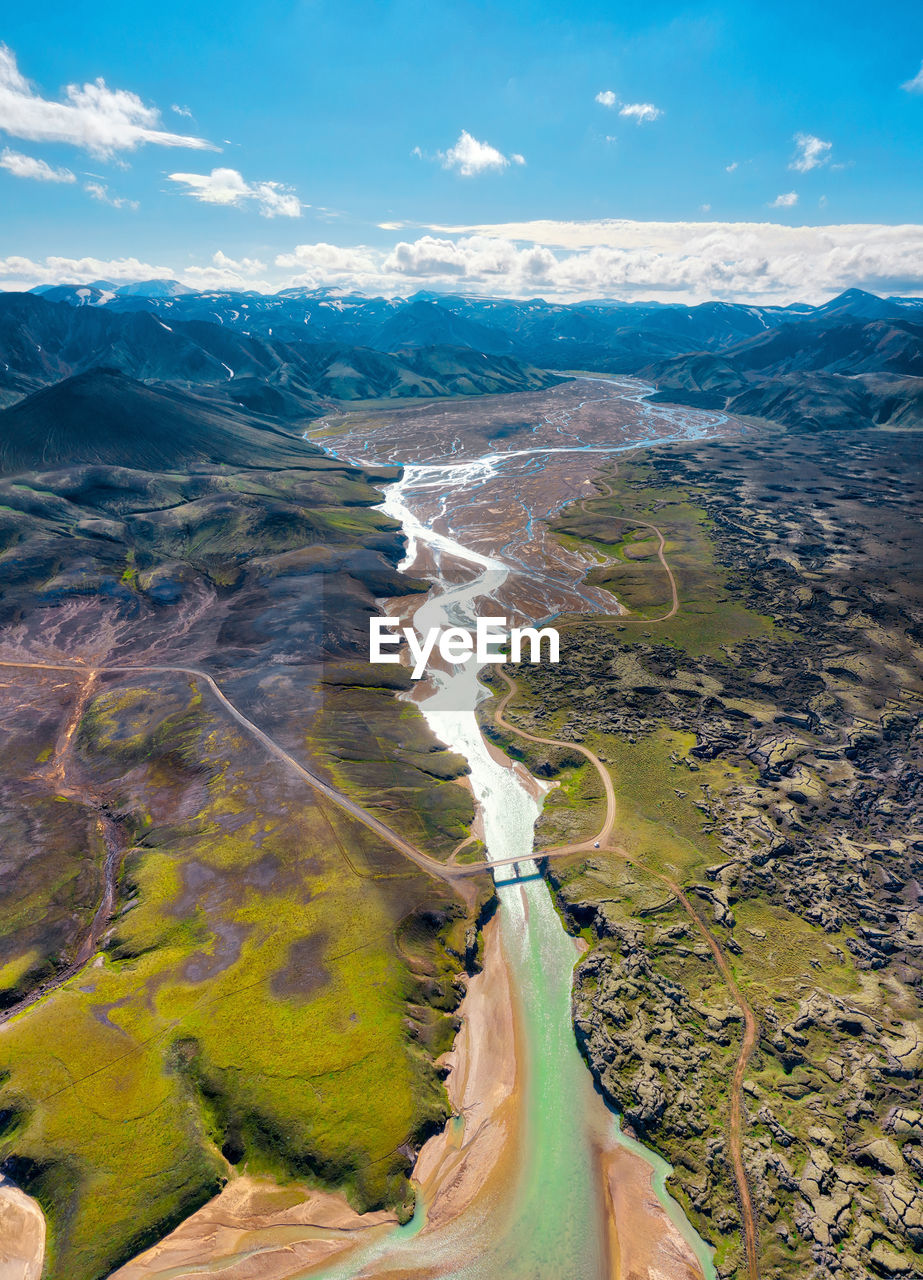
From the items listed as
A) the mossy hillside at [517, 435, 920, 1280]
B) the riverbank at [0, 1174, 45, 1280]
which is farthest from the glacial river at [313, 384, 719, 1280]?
the riverbank at [0, 1174, 45, 1280]

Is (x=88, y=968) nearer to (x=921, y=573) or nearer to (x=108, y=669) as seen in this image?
(x=108, y=669)

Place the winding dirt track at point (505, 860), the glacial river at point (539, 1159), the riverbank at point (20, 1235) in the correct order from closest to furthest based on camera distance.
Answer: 1. the riverbank at point (20, 1235)
2. the glacial river at point (539, 1159)
3. the winding dirt track at point (505, 860)

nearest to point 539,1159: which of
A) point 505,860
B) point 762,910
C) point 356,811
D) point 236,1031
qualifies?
point 236,1031

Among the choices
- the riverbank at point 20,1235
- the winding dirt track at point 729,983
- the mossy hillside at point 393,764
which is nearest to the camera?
the riverbank at point 20,1235
